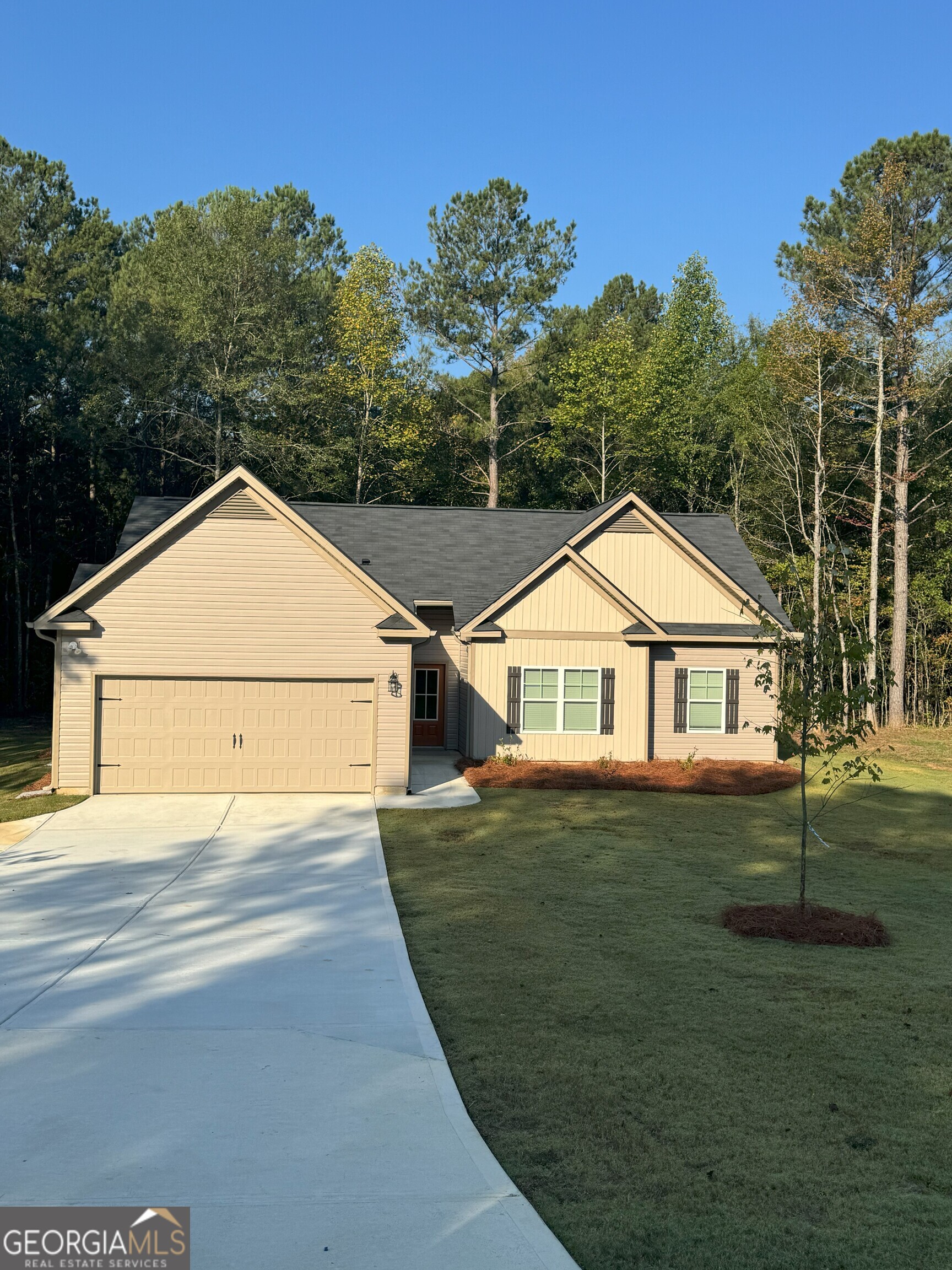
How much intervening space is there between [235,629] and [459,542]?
8798mm

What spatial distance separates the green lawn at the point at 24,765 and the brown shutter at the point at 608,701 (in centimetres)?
1050

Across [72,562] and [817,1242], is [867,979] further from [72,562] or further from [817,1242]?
[72,562]

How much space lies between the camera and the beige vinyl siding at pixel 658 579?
23.1 meters

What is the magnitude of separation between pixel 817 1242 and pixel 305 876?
8.49 m

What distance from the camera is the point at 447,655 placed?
2334 cm

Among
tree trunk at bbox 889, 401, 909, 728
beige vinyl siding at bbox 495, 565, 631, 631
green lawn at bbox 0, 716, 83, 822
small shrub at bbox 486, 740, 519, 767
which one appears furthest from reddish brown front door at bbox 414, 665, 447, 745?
tree trunk at bbox 889, 401, 909, 728

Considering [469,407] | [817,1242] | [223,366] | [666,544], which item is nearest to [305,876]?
[817,1242]

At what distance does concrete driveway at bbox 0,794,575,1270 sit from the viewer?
15.3 ft

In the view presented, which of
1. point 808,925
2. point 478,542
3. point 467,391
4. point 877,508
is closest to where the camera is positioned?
point 808,925

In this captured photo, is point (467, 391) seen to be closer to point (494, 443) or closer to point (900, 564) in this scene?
point (494, 443)

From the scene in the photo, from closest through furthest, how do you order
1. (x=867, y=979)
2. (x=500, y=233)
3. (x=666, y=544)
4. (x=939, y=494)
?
(x=867, y=979)
(x=666, y=544)
(x=939, y=494)
(x=500, y=233)

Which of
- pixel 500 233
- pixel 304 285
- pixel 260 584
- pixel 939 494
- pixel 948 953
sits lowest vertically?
pixel 948 953

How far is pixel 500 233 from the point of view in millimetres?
43312

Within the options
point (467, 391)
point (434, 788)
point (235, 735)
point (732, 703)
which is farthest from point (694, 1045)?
point (467, 391)
